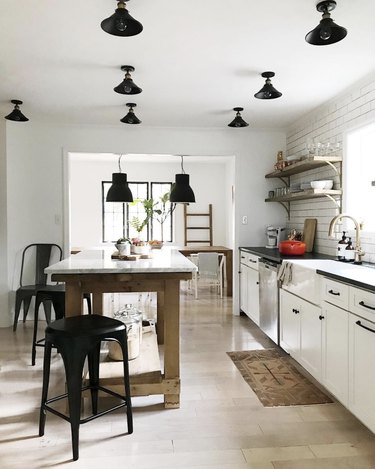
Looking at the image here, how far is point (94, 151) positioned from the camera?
15.9 feet

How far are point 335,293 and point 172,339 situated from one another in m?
1.07

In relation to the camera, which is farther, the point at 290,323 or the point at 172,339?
the point at 290,323

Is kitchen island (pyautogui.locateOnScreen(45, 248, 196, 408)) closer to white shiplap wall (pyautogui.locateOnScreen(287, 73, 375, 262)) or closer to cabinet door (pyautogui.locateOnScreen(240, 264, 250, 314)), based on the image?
white shiplap wall (pyautogui.locateOnScreen(287, 73, 375, 262))

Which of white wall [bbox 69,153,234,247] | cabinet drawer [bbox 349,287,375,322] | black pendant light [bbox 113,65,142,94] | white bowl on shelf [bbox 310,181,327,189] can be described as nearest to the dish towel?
white bowl on shelf [bbox 310,181,327,189]

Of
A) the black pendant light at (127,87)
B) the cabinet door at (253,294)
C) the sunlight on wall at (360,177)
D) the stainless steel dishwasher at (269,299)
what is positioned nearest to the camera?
the black pendant light at (127,87)

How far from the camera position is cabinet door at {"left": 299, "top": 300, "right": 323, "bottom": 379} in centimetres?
270

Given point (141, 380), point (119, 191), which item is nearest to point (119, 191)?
point (119, 191)

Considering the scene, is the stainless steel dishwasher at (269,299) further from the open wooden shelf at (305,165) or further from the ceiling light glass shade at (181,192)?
the ceiling light glass shade at (181,192)

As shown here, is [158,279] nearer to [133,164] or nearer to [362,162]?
[362,162]

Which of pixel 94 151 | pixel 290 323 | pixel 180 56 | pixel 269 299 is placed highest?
pixel 180 56

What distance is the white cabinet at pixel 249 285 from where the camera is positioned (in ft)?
14.0

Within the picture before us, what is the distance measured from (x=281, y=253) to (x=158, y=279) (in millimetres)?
1899

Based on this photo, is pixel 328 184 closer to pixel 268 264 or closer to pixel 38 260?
pixel 268 264

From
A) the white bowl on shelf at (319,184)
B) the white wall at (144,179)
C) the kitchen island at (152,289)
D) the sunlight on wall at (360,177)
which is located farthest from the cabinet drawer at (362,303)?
the white wall at (144,179)
